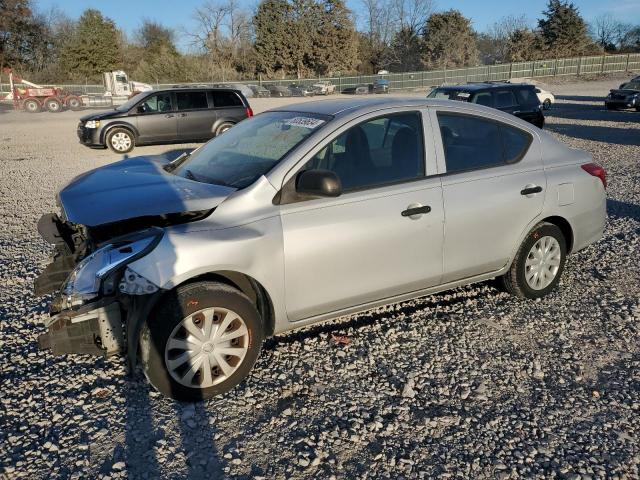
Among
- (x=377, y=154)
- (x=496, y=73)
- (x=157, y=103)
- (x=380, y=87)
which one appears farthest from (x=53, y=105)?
(x=496, y=73)

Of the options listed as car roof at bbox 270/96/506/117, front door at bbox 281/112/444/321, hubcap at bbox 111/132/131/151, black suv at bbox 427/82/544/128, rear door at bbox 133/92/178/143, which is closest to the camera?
front door at bbox 281/112/444/321

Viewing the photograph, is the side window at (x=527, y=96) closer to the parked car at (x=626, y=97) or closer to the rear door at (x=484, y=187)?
the parked car at (x=626, y=97)

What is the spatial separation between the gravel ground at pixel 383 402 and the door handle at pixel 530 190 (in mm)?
1003

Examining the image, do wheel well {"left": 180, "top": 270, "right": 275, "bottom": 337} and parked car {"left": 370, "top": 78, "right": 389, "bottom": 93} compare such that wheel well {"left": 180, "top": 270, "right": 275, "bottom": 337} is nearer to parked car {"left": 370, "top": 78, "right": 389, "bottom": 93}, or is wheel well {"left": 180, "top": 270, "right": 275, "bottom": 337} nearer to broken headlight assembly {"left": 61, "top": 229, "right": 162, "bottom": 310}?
broken headlight assembly {"left": 61, "top": 229, "right": 162, "bottom": 310}

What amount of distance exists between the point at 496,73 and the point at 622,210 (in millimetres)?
53163

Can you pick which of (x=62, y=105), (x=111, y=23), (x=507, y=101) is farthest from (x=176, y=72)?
(x=507, y=101)

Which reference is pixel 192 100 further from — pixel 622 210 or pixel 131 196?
pixel 131 196

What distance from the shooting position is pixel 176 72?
58281mm

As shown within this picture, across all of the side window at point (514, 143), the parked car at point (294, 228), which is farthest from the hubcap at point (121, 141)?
the side window at point (514, 143)

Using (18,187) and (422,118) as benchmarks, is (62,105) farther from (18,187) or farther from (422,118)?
(422,118)

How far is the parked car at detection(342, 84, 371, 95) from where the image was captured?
5250cm

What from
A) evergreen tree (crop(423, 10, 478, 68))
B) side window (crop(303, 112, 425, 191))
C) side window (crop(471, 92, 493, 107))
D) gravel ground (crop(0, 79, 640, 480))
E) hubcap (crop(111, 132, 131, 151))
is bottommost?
gravel ground (crop(0, 79, 640, 480))

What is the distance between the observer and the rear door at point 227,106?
15.8 meters

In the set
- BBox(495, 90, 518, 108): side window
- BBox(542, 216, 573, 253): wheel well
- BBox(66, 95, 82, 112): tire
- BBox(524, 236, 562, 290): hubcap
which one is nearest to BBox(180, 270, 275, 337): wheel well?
BBox(524, 236, 562, 290): hubcap
